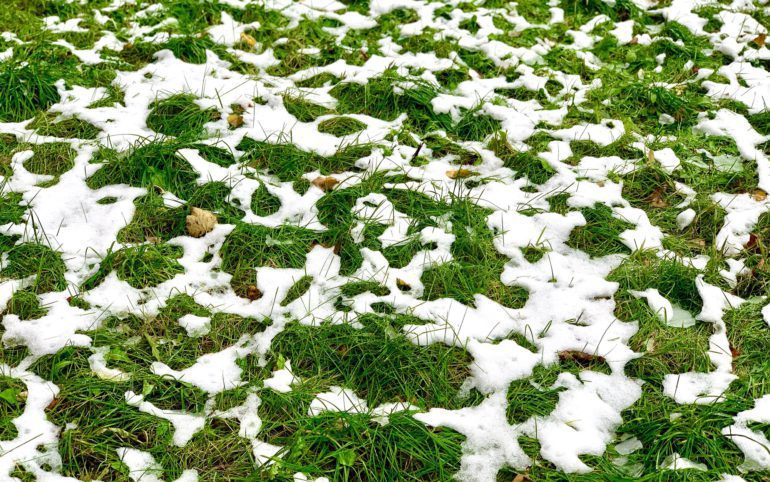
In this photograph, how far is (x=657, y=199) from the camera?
3.64 m

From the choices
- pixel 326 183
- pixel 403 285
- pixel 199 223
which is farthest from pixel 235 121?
pixel 403 285

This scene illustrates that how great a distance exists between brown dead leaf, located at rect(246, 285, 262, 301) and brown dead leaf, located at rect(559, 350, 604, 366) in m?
1.35

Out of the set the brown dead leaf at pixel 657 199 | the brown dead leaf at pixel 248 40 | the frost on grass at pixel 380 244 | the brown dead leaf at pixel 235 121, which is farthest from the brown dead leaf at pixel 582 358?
the brown dead leaf at pixel 248 40

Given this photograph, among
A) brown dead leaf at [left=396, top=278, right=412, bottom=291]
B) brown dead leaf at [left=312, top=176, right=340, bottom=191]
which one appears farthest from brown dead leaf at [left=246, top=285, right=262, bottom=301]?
brown dead leaf at [left=312, top=176, right=340, bottom=191]

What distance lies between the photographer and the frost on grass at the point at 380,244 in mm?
2516

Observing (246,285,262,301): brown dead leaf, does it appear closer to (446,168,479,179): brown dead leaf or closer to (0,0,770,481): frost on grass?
(0,0,770,481): frost on grass

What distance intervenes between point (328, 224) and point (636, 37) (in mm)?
2894

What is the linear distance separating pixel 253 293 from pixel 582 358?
1459 millimetres

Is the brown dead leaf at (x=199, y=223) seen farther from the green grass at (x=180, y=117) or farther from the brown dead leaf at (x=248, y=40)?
the brown dead leaf at (x=248, y=40)

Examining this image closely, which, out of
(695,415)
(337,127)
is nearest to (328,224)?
(337,127)

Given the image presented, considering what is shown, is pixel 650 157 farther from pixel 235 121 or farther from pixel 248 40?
pixel 248 40

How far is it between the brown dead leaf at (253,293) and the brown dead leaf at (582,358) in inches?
53.0

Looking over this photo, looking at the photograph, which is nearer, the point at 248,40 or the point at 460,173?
the point at 460,173

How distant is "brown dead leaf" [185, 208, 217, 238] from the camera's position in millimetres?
3393
